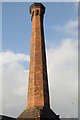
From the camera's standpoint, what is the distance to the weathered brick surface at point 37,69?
15.7 meters

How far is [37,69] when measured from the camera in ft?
54.9

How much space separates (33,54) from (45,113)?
223 inches

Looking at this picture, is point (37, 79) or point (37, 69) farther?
point (37, 69)

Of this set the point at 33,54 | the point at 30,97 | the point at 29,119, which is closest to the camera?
the point at 29,119

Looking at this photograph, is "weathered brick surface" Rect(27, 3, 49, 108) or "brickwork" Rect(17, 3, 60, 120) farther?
"weathered brick surface" Rect(27, 3, 49, 108)

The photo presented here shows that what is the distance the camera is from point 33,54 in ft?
57.6

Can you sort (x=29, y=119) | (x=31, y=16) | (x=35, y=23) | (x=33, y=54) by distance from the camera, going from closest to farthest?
1. (x=29, y=119)
2. (x=33, y=54)
3. (x=35, y=23)
4. (x=31, y=16)

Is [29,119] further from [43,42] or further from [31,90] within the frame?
[43,42]

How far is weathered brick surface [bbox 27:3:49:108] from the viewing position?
51.6ft

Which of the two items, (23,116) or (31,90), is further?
(31,90)

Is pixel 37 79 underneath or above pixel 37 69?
underneath

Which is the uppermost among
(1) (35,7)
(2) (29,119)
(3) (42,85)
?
(1) (35,7)

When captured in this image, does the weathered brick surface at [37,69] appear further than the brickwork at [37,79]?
Yes

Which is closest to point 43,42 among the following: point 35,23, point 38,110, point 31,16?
point 35,23
